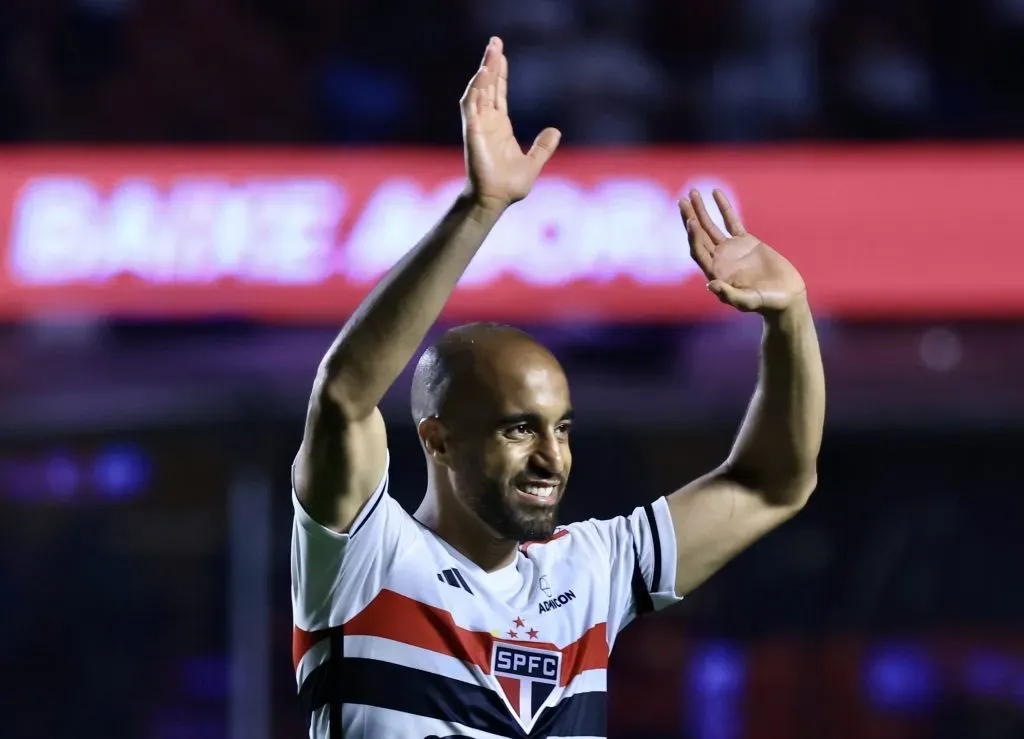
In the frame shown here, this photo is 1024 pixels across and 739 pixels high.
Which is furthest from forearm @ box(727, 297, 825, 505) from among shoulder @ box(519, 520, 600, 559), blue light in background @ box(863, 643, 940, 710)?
blue light in background @ box(863, 643, 940, 710)

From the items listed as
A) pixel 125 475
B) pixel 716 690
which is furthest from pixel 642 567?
pixel 125 475

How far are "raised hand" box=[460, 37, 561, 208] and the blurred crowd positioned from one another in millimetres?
4630

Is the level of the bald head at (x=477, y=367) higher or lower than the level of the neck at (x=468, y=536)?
higher

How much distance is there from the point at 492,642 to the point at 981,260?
142 inches

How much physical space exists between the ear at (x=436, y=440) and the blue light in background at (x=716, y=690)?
4.10 metres

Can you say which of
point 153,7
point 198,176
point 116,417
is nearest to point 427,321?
point 198,176

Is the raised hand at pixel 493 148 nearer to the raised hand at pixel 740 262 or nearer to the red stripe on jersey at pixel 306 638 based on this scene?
the raised hand at pixel 740 262

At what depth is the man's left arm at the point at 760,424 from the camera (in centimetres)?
261

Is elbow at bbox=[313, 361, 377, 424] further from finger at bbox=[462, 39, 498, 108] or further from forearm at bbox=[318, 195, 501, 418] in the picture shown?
finger at bbox=[462, 39, 498, 108]

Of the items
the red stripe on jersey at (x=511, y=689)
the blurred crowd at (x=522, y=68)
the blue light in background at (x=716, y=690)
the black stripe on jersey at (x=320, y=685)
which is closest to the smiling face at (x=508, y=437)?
the red stripe on jersey at (x=511, y=689)

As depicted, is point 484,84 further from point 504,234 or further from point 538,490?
point 504,234

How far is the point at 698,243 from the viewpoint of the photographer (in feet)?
8.59

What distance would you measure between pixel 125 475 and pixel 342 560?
435 centimetres

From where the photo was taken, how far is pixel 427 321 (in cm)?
223
